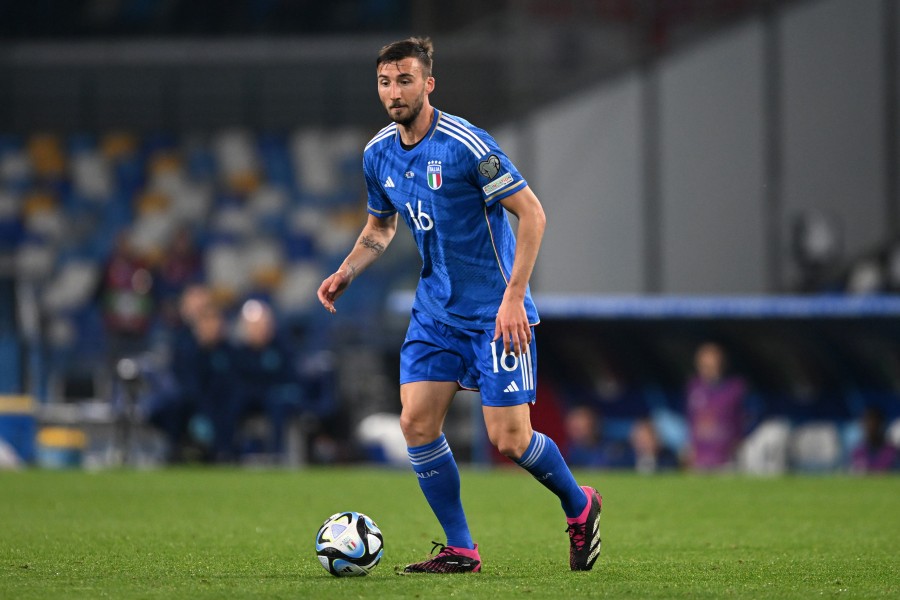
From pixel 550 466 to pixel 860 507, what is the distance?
4.47m

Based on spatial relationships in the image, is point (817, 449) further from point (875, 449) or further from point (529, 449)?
point (529, 449)

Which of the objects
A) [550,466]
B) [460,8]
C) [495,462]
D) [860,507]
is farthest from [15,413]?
[550,466]

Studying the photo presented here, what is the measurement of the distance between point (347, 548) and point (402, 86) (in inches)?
68.8

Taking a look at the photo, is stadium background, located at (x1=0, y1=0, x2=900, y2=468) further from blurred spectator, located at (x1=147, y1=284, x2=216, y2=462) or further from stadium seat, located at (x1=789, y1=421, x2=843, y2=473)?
blurred spectator, located at (x1=147, y1=284, x2=216, y2=462)

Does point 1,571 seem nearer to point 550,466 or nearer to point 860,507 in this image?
point 550,466

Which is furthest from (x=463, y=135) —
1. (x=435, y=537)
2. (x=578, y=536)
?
(x=435, y=537)

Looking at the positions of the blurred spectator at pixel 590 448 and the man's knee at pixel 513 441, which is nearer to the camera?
the man's knee at pixel 513 441

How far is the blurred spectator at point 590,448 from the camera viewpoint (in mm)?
14977

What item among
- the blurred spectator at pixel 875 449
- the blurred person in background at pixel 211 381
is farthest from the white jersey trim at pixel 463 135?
the blurred person in background at pixel 211 381

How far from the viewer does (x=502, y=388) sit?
5.41 metres

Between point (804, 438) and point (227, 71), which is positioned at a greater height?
point (227, 71)

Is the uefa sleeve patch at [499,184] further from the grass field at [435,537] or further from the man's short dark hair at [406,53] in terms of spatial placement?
the grass field at [435,537]

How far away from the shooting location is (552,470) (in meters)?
5.54

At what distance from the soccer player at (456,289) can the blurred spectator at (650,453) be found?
29.9ft
